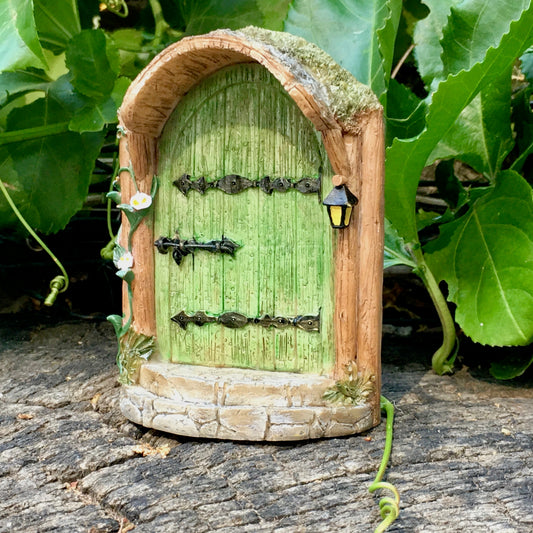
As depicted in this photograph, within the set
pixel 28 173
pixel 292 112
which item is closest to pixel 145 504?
pixel 292 112

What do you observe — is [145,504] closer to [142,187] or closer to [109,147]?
[142,187]

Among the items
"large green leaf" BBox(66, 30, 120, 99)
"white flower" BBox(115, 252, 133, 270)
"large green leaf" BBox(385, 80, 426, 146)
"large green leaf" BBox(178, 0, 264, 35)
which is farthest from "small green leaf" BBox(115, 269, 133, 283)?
"large green leaf" BBox(178, 0, 264, 35)

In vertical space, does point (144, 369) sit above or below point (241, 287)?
below

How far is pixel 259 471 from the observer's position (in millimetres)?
1182

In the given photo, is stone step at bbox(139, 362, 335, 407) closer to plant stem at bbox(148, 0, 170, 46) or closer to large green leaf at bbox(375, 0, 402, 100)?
large green leaf at bbox(375, 0, 402, 100)

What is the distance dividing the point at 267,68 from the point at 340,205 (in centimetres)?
30

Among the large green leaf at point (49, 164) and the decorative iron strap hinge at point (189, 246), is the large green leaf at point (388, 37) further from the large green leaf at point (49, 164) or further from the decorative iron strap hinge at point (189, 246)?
the large green leaf at point (49, 164)

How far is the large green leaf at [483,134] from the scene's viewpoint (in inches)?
63.5

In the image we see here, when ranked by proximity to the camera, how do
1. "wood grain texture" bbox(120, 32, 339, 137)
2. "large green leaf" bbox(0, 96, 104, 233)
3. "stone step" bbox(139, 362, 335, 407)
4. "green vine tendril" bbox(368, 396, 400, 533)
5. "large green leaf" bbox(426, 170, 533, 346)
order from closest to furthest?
"green vine tendril" bbox(368, 396, 400, 533) → "wood grain texture" bbox(120, 32, 339, 137) → "stone step" bbox(139, 362, 335, 407) → "large green leaf" bbox(426, 170, 533, 346) → "large green leaf" bbox(0, 96, 104, 233)

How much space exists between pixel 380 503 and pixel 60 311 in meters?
1.61

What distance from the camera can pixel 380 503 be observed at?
3.38ft

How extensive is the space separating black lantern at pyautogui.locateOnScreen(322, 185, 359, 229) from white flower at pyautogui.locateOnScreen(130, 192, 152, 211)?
417 millimetres

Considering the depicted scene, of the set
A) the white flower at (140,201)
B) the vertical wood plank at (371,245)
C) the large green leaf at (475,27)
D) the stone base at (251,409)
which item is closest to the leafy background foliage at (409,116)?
the large green leaf at (475,27)

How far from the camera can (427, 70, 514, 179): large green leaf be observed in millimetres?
1612
